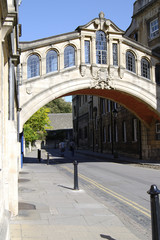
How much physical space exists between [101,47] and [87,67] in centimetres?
192

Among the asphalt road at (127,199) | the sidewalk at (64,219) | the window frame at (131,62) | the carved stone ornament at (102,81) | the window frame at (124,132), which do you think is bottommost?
the asphalt road at (127,199)

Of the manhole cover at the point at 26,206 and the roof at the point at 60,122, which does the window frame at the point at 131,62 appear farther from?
the roof at the point at 60,122

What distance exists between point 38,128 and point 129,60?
52.6 ft

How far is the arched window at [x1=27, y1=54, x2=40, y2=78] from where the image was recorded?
2081 cm

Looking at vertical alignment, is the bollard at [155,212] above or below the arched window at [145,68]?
below

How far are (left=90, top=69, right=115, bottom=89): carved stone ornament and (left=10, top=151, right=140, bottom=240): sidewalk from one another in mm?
12681

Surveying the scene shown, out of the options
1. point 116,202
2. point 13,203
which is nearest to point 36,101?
point 116,202

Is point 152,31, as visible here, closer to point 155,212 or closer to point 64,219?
point 64,219

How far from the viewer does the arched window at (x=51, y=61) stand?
69.9 feet

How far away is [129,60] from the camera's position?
23.4 metres

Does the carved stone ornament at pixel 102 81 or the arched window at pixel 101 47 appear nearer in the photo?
the carved stone ornament at pixel 102 81

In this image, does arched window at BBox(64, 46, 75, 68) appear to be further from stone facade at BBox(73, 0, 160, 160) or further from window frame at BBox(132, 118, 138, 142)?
window frame at BBox(132, 118, 138, 142)

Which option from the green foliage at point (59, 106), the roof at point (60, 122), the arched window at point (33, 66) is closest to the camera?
the arched window at point (33, 66)

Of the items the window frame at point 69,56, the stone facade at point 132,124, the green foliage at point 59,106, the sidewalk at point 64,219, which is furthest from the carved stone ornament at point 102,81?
the green foliage at point 59,106
